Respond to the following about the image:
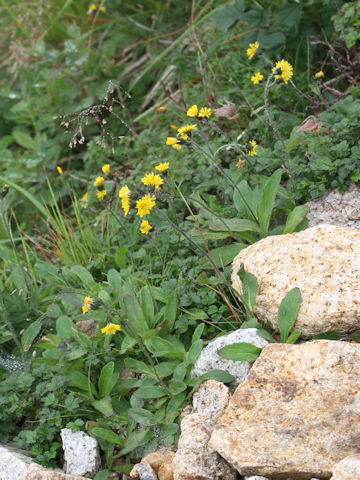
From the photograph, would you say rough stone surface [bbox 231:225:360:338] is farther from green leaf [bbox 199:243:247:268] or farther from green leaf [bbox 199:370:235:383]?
green leaf [bbox 199:370:235:383]

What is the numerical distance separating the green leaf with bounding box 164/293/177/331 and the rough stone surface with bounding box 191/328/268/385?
249 mm

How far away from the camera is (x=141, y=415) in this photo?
2229mm

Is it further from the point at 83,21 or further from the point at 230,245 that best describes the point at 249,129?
the point at 83,21

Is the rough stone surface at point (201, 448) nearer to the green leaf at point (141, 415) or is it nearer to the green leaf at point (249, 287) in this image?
the green leaf at point (141, 415)

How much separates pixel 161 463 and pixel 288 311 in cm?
72

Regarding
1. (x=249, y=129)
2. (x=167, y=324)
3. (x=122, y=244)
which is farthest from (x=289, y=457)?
(x=249, y=129)

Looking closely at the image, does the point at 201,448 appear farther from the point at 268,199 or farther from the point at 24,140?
the point at 24,140

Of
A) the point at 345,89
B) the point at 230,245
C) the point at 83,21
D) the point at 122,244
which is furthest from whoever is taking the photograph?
the point at 83,21

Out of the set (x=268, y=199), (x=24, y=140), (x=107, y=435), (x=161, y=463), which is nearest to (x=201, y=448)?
(x=161, y=463)

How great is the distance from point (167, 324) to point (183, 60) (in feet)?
7.80

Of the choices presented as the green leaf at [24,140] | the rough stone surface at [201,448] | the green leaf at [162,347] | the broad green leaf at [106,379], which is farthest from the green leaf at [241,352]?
the green leaf at [24,140]

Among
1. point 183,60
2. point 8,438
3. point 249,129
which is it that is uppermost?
point 183,60

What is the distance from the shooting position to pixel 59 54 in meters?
4.72

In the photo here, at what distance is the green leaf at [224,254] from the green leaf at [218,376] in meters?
0.59
